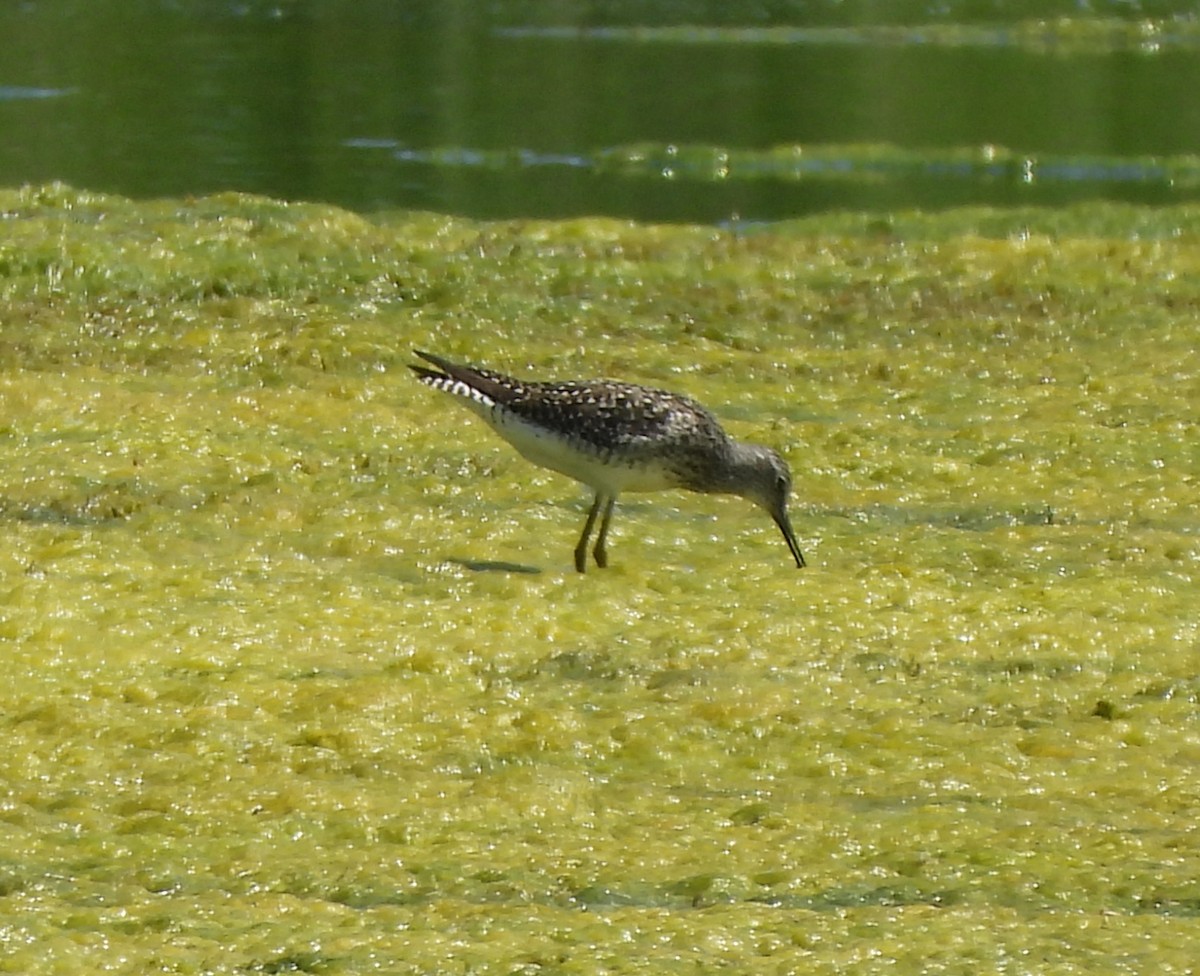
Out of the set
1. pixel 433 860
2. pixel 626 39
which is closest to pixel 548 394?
pixel 433 860

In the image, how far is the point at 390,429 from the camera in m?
9.95

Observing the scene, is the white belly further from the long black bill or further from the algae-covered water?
the long black bill

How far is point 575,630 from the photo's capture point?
733 centimetres

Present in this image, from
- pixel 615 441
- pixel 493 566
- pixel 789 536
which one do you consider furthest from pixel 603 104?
pixel 493 566

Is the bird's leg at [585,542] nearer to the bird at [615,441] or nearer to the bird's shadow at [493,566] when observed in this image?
the bird at [615,441]

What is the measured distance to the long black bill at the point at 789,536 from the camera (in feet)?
26.9

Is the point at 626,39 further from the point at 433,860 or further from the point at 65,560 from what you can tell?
the point at 433,860

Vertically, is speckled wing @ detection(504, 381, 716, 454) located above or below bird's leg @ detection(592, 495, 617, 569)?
above

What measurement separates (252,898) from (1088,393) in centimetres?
698

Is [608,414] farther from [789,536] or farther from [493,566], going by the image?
[789,536]

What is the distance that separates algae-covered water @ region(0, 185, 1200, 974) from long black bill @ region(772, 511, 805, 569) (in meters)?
0.11

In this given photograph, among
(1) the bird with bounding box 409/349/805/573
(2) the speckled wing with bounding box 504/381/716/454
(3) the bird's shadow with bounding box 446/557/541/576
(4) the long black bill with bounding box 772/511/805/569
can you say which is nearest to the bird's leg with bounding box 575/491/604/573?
(1) the bird with bounding box 409/349/805/573

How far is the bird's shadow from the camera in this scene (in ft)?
26.2

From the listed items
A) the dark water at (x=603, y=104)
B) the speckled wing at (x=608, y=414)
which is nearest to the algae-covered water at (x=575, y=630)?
the speckled wing at (x=608, y=414)
